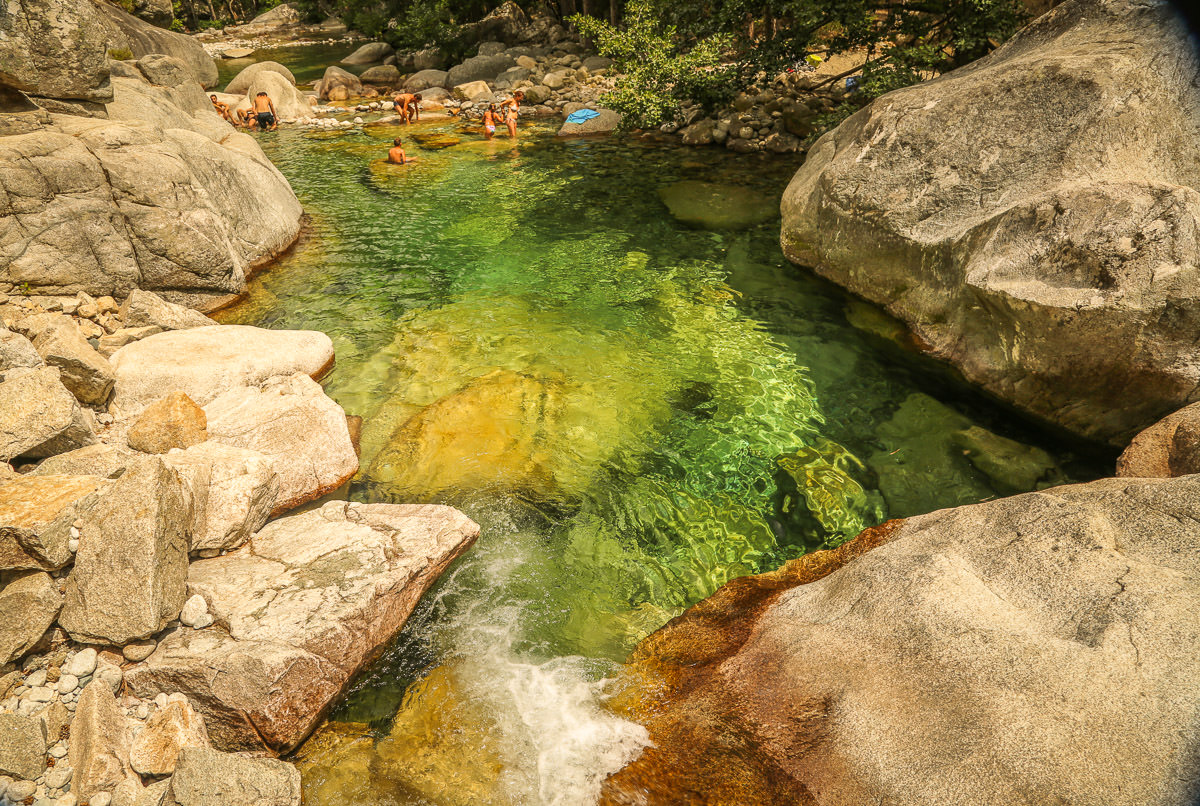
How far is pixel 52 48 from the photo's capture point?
840 cm

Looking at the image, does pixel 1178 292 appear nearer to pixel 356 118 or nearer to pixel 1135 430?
pixel 1135 430

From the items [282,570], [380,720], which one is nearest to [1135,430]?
[380,720]

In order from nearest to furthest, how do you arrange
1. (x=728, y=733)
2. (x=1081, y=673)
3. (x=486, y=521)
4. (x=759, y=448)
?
(x=1081, y=673)
(x=728, y=733)
(x=486, y=521)
(x=759, y=448)

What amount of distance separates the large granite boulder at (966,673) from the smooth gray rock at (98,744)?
9.38 feet

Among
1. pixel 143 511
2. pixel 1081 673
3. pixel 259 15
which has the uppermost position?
pixel 259 15

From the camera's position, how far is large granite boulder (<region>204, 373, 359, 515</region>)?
6.12 meters

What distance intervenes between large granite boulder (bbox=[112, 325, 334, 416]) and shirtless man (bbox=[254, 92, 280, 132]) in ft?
52.5

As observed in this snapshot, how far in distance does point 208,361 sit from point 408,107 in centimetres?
1779

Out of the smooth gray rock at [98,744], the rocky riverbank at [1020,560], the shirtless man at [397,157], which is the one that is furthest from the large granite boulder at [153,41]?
the rocky riverbank at [1020,560]

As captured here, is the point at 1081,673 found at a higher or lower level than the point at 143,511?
lower

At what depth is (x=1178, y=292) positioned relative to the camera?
563 cm

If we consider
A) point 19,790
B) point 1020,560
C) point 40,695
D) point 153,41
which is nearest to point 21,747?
point 19,790

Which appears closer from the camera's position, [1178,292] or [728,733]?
[728,733]

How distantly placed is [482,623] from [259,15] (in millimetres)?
66660
